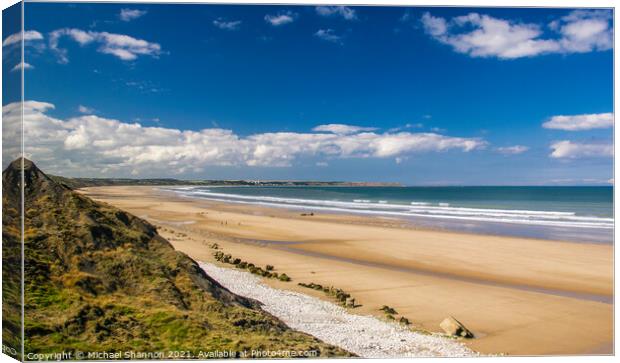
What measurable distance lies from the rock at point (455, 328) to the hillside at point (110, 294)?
6.20 feet

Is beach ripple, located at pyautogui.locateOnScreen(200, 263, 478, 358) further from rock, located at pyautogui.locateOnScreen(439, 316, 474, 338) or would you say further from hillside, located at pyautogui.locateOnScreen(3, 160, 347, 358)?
hillside, located at pyautogui.locateOnScreen(3, 160, 347, 358)

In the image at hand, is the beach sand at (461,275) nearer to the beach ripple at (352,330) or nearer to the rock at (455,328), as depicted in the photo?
the rock at (455,328)

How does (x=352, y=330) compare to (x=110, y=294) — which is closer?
(x=110, y=294)

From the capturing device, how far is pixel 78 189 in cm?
724

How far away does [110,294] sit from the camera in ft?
18.8

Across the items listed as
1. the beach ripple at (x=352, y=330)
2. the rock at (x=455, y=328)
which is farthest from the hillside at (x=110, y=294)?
the rock at (x=455, y=328)

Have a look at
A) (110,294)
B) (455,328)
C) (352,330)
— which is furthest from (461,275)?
(110,294)

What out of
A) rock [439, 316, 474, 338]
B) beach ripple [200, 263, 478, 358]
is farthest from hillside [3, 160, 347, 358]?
rock [439, 316, 474, 338]

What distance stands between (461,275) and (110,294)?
29.5ft

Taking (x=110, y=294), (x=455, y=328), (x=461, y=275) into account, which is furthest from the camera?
(x=461, y=275)

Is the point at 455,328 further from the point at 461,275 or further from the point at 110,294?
the point at 461,275

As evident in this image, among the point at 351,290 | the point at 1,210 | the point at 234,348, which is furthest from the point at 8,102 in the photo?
the point at 351,290

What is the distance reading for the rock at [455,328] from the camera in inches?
267

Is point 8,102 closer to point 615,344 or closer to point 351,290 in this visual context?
point 351,290
